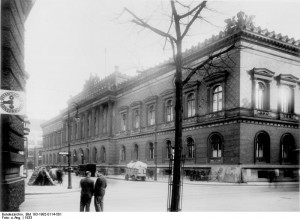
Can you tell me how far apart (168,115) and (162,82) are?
397 cm

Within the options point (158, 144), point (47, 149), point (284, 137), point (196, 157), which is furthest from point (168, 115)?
point (47, 149)

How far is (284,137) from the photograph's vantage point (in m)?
33.3

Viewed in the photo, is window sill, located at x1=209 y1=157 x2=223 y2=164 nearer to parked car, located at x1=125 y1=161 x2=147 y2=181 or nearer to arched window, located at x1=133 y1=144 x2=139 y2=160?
parked car, located at x1=125 y1=161 x2=147 y2=181

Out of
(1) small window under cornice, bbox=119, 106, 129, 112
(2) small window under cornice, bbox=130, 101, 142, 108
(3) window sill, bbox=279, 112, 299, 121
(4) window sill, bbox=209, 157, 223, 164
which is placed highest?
(2) small window under cornice, bbox=130, 101, 142, 108

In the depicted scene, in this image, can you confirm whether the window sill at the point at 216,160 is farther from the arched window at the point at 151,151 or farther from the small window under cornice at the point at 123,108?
the small window under cornice at the point at 123,108

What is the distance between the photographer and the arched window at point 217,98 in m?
33.5

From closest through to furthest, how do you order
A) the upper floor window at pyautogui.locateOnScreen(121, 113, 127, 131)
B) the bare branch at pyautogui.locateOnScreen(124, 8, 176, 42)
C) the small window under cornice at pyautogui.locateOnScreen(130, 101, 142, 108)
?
the bare branch at pyautogui.locateOnScreen(124, 8, 176, 42)
the small window under cornice at pyautogui.locateOnScreen(130, 101, 142, 108)
the upper floor window at pyautogui.locateOnScreen(121, 113, 127, 131)

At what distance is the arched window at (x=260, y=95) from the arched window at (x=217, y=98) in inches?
125

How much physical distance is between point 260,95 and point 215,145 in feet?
19.8

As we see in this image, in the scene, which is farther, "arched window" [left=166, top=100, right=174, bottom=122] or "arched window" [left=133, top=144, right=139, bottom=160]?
"arched window" [left=133, top=144, right=139, bottom=160]

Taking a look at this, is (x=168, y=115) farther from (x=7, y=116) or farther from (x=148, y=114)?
(x=7, y=116)

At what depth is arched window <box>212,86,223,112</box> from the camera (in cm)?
3350

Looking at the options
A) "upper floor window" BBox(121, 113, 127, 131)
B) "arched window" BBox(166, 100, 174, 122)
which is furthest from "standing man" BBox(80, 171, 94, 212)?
"upper floor window" BBox(121, 113, 127, 131)

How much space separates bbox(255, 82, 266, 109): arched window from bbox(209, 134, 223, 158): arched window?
178 inches
